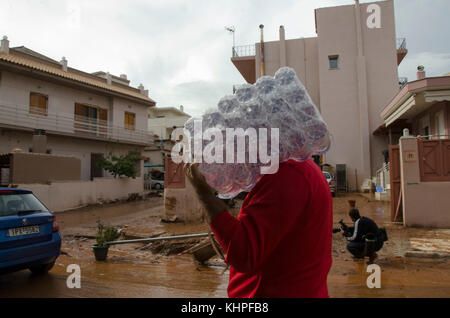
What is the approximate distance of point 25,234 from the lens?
162 inches

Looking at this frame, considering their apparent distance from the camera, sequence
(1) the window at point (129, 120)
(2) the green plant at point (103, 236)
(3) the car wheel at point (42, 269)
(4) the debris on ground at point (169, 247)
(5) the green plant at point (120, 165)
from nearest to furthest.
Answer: (3) the car wheel at point (42, 269), (2) the green plant at point (103, 236), (4) the debris on ground at point (169, 247), (5) the green plant at point (120, 165), (1) the window at point (129, 120)

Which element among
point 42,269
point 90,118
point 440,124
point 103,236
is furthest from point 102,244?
point 90,118

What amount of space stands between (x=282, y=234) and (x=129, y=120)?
70.4ft

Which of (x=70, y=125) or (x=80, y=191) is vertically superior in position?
(x=70, y=125)

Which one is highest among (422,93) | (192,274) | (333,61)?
(333,61)

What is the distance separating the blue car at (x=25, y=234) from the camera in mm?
3880

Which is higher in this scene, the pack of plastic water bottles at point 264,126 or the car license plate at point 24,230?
the pack of plastic water bottles at point 264,126

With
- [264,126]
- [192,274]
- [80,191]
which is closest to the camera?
[264,126]

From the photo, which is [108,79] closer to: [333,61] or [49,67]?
[49,67]

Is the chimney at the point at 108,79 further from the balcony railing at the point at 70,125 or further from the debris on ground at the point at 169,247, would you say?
the debris on ground at the point at 169,247

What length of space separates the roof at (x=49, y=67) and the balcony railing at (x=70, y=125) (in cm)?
217

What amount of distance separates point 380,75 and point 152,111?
95.9ft

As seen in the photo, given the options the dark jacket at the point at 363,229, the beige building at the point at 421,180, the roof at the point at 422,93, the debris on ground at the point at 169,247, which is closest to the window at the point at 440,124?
the roof at the point at 422,93
